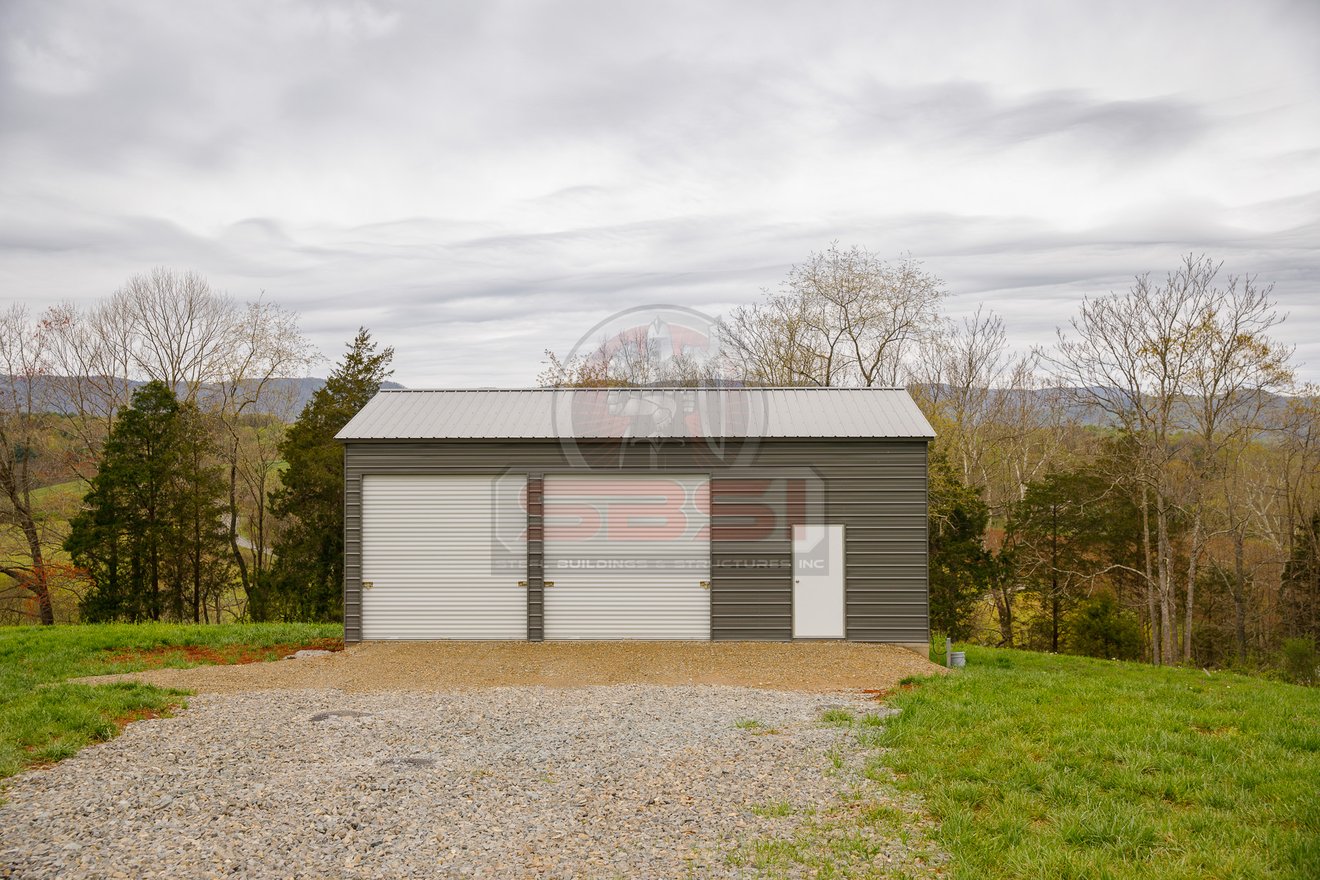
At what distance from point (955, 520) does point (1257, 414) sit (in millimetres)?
8467

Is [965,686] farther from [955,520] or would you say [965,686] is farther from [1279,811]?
[955,520]

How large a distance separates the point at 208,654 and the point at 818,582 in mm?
9604

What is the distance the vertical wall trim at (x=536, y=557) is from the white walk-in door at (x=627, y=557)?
87 millimetres

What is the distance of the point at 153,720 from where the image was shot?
7910mm

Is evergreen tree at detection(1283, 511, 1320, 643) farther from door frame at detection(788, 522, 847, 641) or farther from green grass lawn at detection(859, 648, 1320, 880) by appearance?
green grass lawn at detection(859, 648, 1320, 880)

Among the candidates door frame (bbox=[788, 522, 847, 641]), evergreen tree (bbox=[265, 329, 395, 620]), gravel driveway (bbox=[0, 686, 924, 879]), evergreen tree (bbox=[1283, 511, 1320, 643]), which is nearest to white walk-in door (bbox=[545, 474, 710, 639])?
door frame (bbox=[788, 522, 847, 641])

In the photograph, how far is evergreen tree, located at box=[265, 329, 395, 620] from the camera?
75.8ft

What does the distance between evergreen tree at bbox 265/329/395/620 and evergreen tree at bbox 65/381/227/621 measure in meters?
1.65

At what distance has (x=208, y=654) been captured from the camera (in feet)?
41.4

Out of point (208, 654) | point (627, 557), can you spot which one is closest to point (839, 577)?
point (627, 557)

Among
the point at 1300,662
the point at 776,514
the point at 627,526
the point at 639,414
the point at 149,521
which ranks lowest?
the point at 1300,662

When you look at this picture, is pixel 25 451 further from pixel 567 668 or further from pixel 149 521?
pixel 567 668

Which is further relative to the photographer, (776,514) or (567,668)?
(776,514)

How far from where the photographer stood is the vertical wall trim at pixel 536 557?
531 inches
